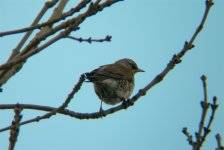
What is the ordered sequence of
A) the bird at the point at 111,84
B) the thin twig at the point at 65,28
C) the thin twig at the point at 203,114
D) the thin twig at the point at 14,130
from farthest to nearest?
the bird at the point at 111,84
the thin twig at the point at 65,28
the thin twig at the point at 203,114
the thin twig at the point at 14,130

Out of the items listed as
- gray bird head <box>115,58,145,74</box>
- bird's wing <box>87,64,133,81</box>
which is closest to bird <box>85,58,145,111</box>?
bird's wing <box>87,64,133,81</box>

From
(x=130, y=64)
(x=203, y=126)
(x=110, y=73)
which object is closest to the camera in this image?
(x=203, y=126)

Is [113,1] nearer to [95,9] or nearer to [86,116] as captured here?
[95,9]

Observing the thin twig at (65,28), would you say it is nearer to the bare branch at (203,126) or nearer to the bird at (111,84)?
the bare branch at (203,126)

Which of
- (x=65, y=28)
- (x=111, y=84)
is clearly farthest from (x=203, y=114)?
(x=111, y=84)

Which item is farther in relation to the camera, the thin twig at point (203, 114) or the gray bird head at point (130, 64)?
the gray bird head at point (130, 64)

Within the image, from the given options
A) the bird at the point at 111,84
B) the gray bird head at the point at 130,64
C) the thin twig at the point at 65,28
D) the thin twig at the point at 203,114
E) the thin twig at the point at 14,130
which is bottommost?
the thin twig at the point at 14,130

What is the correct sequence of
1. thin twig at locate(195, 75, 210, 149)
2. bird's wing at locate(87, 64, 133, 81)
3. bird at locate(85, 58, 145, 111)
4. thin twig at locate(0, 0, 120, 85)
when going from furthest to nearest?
bird at locate(85, 58, 145, 111) < bird's wing at locate(87, 64, 133, 81) < thin twig at locate(0, 0, 120, 85) < thin twig at locate(195, 75, 210, 149)

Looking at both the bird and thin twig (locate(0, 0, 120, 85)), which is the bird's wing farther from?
thin twig (locate(0, 0, 120, 85))

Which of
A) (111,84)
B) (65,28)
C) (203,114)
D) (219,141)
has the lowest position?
(219,141)

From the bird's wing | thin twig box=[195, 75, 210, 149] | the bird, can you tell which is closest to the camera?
thin twig box=[195, 75, 210, 149]

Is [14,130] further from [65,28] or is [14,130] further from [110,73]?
[110,73]

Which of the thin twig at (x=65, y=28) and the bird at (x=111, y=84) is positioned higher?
the bird at (x=111, y=84)

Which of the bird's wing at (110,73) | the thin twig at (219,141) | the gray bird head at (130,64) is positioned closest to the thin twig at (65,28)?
the thin twig at (219,141)
